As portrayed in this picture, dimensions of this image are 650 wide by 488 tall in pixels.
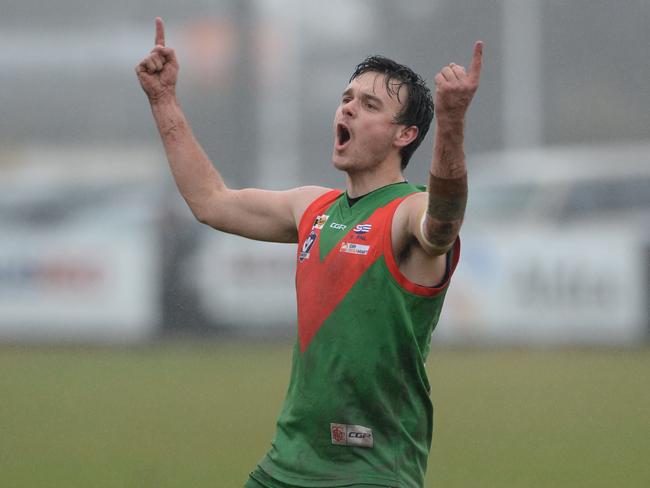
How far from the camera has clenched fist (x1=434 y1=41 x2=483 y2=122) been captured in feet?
13.0

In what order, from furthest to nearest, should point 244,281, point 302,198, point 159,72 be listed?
point 244,281
point 159,72
point 302,198

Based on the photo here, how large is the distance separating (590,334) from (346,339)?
1129 centimetres

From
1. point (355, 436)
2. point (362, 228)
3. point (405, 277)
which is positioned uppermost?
point (362, 228)

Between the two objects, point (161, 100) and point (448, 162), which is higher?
point (161, 100)

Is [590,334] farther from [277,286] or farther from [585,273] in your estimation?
[277,286]

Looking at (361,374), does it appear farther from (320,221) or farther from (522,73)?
(522,73)

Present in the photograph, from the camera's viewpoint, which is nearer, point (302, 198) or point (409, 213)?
point (409, 213)

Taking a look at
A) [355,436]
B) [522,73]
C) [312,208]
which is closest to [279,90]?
[522,73]

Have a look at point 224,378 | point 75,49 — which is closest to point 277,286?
point 224,378

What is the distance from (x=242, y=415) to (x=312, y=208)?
19.3ft

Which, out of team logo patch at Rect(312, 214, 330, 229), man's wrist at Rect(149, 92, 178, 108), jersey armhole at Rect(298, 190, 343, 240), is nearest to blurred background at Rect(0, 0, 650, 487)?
man's wrist at Rect(149, 92, 178, 108)

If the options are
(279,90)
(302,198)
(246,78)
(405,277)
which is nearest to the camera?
(405,277)

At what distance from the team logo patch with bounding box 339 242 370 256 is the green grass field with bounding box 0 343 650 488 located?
347 centimetres

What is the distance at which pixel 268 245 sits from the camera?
52.0ft
